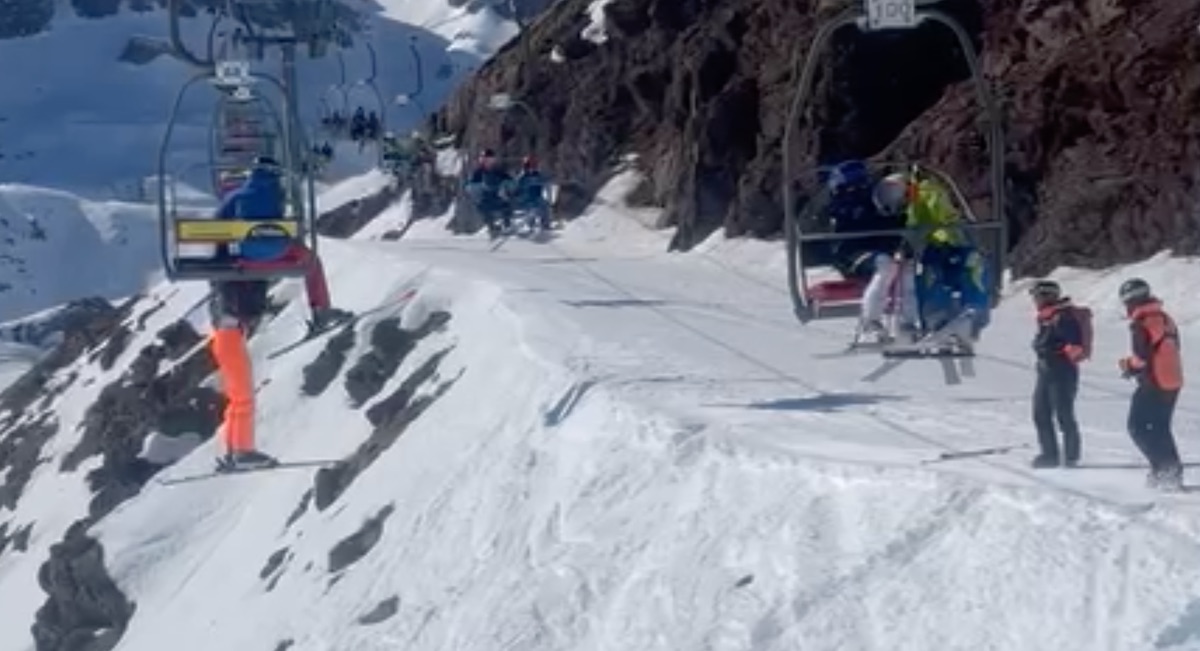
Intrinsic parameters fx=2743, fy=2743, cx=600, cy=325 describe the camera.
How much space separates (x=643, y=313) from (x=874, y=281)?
29.1 feet

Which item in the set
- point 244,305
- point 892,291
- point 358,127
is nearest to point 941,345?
point 892,291

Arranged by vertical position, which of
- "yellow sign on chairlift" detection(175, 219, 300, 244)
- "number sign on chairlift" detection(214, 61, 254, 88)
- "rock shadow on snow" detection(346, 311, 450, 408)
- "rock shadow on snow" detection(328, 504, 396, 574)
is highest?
"number sign on chairlift" detection(214, 61, 254, 88)

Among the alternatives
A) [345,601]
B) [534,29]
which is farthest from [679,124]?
[345,601]

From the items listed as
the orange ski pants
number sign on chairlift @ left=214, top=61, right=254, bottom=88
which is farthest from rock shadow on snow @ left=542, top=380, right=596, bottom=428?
number sign on chairlift @ left=214, top=61, right=254, bottom=88

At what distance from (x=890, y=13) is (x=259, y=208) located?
288 inches

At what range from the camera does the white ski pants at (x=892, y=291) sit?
1850 cm

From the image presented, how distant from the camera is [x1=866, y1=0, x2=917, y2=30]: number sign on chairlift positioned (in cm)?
1752

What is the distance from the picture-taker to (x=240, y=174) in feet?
87.4

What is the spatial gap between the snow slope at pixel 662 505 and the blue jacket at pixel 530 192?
12.8 metres

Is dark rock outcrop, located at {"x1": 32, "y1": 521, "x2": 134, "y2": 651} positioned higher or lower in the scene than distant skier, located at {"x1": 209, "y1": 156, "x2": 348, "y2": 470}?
lower

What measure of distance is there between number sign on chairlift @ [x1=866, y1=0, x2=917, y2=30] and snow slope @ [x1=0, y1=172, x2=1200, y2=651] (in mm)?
2587

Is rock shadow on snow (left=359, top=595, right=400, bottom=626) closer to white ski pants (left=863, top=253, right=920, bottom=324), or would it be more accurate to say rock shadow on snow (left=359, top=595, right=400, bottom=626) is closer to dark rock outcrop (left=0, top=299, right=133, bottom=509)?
white ski pants (left=863, top=253, right=920, bottom=324)

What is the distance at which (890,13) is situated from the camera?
17.7 metres

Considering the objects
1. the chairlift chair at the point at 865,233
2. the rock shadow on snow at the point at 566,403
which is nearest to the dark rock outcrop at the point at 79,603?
the rock shadow on snow at the point at 566,403
